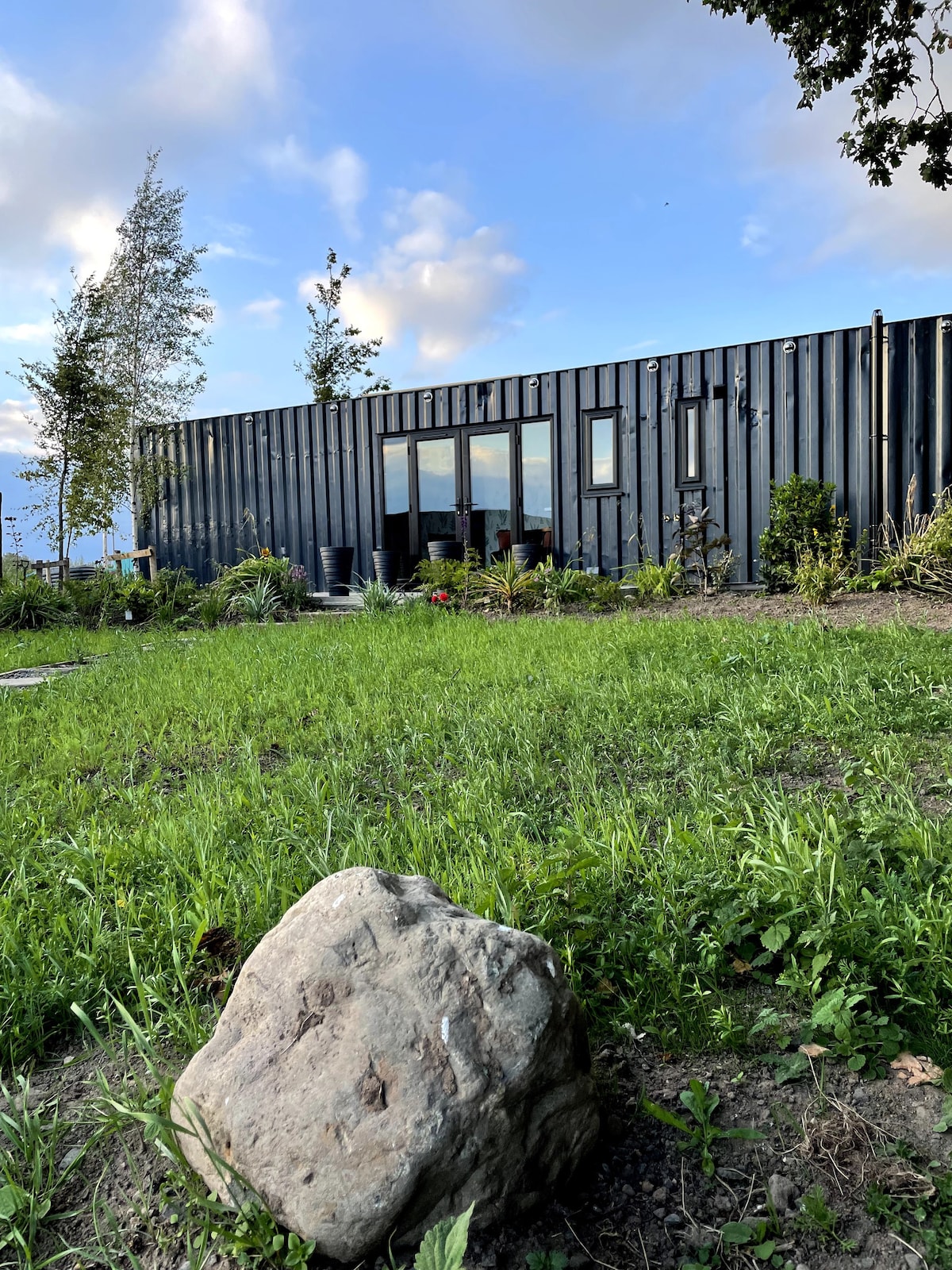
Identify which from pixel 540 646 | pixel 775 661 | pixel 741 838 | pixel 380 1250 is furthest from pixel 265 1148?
pixel 540 646

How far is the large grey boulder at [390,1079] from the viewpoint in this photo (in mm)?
1220

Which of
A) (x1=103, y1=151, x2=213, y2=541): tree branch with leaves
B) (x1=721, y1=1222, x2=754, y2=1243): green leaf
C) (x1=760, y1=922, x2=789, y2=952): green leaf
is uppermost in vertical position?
(x1=103, y1=151, x2=213, y2=541): tree branch with leaves

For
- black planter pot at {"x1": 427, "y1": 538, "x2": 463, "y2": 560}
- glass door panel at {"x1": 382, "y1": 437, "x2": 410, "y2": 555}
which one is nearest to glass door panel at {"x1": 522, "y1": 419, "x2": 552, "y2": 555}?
black planter pot at {"x1": 427, "y1": 538, "x2": 463, "y2": 560}

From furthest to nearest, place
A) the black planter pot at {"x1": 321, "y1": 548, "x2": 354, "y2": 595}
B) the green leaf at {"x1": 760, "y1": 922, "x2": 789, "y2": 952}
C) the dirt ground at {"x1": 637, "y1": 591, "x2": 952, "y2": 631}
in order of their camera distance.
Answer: the black planter pot at {"x1": 321, "y1": 548, "x2": 354, "y2": 595} < the dirt ground at {"x1": 637, "y1": 591, "x2": 952, "y2": 631} < the green leaf at {"x1": 760, "y1": 922, "x2": 789, "y2": 952}

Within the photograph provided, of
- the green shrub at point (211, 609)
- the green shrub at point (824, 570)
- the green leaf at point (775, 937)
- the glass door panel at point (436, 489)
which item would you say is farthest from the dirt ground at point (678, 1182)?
the glass door panel at point (436, 489)

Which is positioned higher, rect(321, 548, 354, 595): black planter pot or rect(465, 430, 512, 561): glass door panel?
rect(465, 430, 512, 561): glass door panel

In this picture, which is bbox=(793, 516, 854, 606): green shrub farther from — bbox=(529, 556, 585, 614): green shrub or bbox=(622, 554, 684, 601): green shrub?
bbox=(529, 556, 585, 614): green shrub

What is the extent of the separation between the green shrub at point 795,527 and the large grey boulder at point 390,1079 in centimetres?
849

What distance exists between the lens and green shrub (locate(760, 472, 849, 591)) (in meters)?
9.26

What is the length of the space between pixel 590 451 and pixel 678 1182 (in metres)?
10.5

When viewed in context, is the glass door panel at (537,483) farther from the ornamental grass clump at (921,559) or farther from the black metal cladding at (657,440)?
the ornamental grass clump at (921,559)

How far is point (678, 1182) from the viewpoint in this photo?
4.47 ft

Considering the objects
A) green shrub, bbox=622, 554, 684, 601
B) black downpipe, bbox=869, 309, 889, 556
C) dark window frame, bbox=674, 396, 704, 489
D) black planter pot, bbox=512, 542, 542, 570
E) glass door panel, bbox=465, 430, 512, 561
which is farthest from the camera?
glass door panel, bbox=465, 430, 512, 561

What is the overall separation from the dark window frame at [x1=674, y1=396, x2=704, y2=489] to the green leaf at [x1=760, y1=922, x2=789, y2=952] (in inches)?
360
